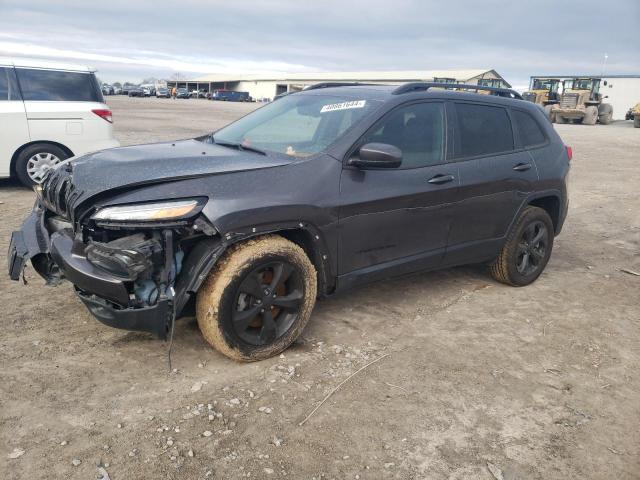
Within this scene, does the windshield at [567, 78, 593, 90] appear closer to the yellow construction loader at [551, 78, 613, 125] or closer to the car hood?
the yellow construction loader at [551, 78, 613, 125]

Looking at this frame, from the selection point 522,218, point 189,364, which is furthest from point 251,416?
point 522,218

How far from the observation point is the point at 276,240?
10.8 ft

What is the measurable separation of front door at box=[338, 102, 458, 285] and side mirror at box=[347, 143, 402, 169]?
0.08 m

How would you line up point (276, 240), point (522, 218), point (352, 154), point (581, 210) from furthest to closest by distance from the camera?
point (581, 210)
point (522, 218)
point (352, 154)
point (276, 240)

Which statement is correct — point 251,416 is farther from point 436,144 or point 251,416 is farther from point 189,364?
point 436,144

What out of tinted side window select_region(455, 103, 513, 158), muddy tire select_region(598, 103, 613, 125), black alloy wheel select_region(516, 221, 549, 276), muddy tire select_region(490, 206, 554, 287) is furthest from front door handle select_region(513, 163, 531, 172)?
muddy tire select_region(598, 103, 613, 125)

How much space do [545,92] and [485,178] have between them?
36080 mm

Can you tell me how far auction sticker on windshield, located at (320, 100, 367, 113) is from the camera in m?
3.90

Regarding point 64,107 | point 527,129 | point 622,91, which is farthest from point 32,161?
point 622,91

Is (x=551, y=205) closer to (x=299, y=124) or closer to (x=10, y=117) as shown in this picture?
(x=299, y=124)

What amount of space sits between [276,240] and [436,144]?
5.18 ft

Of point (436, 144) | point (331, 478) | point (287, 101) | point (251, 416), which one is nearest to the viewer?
point (331, 478)

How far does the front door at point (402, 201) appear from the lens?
3.59 metres

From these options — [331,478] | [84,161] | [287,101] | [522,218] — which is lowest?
[331,478]
